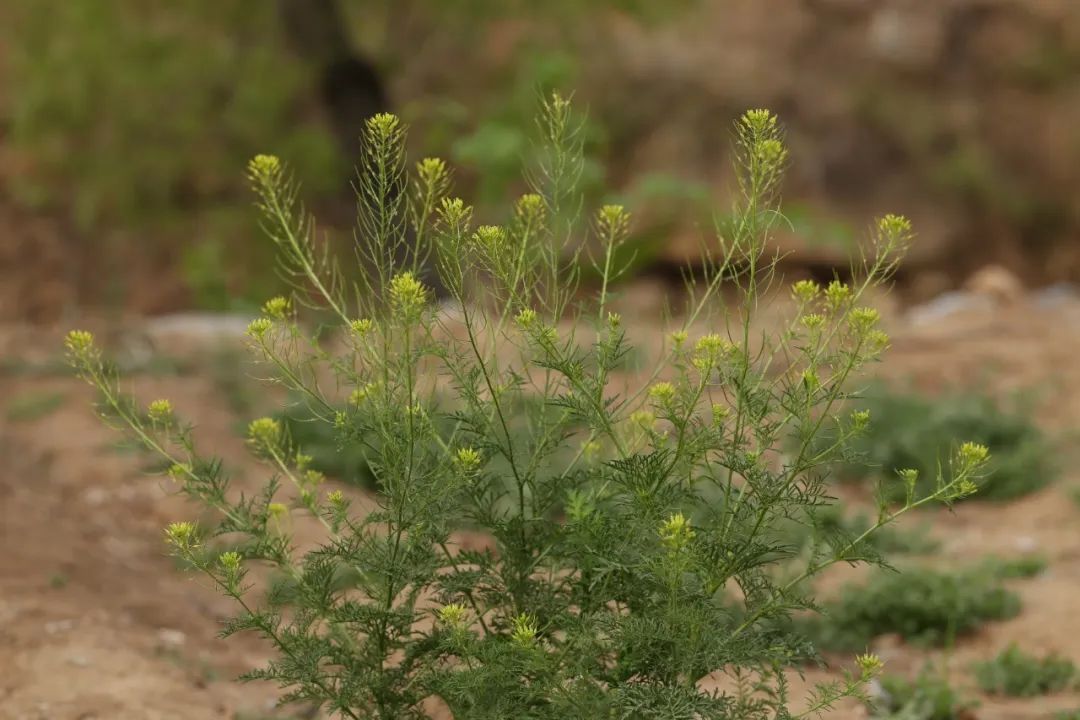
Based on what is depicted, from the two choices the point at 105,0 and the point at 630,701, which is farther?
the point at 105,0

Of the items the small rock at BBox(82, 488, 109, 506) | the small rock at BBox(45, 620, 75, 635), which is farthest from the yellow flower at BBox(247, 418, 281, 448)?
the small rock at BBox(82, 488, 109, 506)

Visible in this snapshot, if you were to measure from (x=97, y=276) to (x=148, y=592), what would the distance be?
36.1ft

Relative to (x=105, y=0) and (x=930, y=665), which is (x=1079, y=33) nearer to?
(x=105, y=0)

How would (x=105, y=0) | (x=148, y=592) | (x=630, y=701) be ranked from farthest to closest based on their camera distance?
(x=105, y=0) → (x=148, y=592) → (x=630, y=701)

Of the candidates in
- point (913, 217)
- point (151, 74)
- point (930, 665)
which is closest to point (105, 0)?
point (151, 74)

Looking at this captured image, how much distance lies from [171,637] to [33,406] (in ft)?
10.2

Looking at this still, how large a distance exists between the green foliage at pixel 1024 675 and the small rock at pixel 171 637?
101 inches

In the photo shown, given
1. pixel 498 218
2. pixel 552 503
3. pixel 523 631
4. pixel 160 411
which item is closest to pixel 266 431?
pixel 160 411

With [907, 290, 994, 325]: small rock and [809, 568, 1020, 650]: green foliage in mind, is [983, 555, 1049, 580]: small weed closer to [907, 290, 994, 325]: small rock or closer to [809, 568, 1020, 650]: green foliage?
[809, 568, 1020, 650]: green foliage

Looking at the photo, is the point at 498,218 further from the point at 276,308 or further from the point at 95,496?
the point at 276,308

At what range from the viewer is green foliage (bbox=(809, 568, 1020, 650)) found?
5129mm

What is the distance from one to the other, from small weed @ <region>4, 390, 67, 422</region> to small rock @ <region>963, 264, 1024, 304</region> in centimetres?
874

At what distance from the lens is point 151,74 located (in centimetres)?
988

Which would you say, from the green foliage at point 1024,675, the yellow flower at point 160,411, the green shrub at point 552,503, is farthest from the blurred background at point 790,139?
the green shrub at point 552,503
